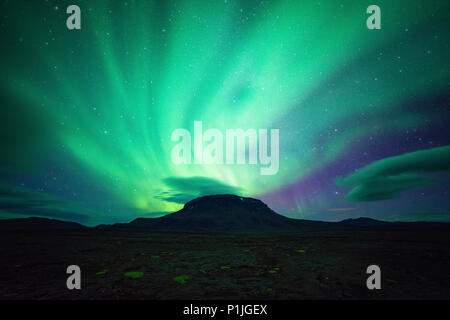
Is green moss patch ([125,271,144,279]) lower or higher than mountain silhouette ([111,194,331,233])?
higher

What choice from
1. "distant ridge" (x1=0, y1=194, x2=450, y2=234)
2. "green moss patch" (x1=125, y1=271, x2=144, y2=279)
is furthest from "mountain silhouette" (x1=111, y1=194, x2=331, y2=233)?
"green moss patch" (x1=125, y1=271, x2=144, y2=279)

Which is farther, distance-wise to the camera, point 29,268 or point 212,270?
point 29,268

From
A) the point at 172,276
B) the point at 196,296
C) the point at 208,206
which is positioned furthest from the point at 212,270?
the point at 208,206

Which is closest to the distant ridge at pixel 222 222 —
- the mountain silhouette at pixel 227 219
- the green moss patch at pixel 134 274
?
the mountain silhouette at pixel 227 219

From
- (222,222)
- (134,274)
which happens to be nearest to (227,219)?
(222,222)

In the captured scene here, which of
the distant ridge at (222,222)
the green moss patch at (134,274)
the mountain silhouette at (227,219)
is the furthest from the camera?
the mountain silhouette at (227,219)

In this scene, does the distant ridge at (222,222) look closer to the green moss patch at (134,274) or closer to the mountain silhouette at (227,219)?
the mountain silhouette at (227,219)

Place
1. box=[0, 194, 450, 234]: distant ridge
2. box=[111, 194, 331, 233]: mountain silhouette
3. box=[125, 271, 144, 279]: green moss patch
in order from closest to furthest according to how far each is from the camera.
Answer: box=[125, 271, 144, 279]: green moss patch, box=[0, 194, 450, 234]: distant ridge, box=[111, 194, 331, 233]: mountain silhouette

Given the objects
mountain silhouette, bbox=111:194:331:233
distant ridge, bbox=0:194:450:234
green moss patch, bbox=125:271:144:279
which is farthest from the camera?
mountain silhouette, bbox=111:194:331:233

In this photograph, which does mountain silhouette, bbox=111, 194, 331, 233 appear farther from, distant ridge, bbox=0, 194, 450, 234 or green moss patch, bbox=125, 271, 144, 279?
green moss patch, bbox=125, 271, 144, 279
